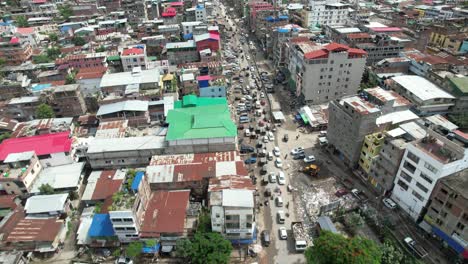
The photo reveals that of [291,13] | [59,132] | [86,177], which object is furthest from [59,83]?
[291,13]

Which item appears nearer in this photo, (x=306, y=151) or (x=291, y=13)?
(x=306, y=151)

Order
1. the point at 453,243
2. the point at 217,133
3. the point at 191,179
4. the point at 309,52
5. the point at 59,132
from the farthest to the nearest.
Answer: the point at 309,52 < the point at 59,132 < the point at 217,133 < the point at 191,179 < the point at 453,243

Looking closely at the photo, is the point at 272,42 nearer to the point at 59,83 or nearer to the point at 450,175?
the point at 59,83

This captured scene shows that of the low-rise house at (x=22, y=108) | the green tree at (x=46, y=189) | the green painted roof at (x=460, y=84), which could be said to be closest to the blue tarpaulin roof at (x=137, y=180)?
the green tree at (x=46, y=189)

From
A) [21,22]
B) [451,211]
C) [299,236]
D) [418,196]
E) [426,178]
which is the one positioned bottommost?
[299,236]

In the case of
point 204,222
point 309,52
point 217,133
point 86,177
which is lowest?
point 86,177

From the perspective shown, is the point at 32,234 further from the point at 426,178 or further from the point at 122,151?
the point at 426,178

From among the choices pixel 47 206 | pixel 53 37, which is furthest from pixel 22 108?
pixel 53 37
